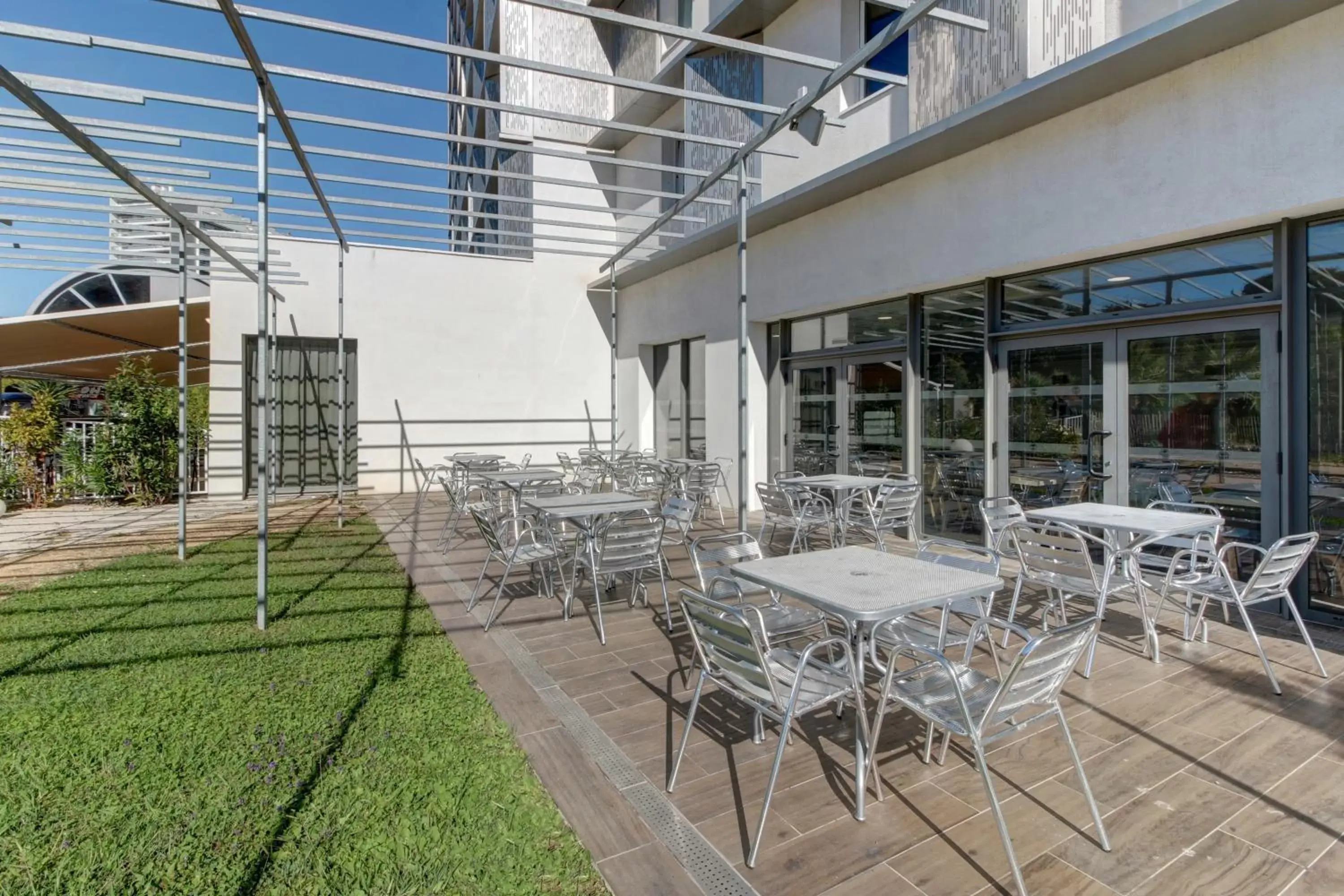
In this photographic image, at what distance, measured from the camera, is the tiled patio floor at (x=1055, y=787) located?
1.99m

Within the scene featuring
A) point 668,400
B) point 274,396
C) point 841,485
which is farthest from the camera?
point 668,400

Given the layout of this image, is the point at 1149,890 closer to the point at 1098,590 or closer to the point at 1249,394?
the point at 1098,590

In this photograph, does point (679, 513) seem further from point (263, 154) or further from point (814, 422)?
point (814, 422)

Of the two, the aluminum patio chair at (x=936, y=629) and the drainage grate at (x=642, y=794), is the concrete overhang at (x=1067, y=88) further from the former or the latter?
the drainage grate at (x=642, y=794)

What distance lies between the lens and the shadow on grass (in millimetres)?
2043

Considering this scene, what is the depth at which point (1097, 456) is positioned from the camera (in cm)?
550

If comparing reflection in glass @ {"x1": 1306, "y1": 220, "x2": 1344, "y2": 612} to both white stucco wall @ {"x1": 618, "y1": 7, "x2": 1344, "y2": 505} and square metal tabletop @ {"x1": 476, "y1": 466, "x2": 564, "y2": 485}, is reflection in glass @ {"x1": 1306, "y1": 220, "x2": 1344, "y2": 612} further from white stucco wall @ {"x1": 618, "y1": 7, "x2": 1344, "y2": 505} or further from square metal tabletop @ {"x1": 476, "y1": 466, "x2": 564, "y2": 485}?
square metal tabletop @ {"x1": 476, "y1": 466, "x2": 564, "y2": 485}

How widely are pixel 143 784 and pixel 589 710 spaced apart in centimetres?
166

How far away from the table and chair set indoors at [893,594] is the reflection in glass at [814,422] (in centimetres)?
141

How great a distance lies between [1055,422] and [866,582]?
400cm

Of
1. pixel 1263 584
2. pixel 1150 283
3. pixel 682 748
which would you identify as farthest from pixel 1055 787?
pixel 1150 283

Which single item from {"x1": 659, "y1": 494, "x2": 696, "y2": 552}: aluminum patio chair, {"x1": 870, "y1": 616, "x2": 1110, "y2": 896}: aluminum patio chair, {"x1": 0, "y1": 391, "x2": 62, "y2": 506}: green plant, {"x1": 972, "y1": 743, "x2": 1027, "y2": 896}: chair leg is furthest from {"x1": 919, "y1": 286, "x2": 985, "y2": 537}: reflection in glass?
{"x1": 0, "y1": 391, "x2": 62, "y2": 506}: green plant

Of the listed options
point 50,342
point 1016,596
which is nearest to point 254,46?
point 1016,596

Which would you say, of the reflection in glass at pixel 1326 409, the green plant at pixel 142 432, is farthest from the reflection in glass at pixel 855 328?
the green plant at pixel 142 432
